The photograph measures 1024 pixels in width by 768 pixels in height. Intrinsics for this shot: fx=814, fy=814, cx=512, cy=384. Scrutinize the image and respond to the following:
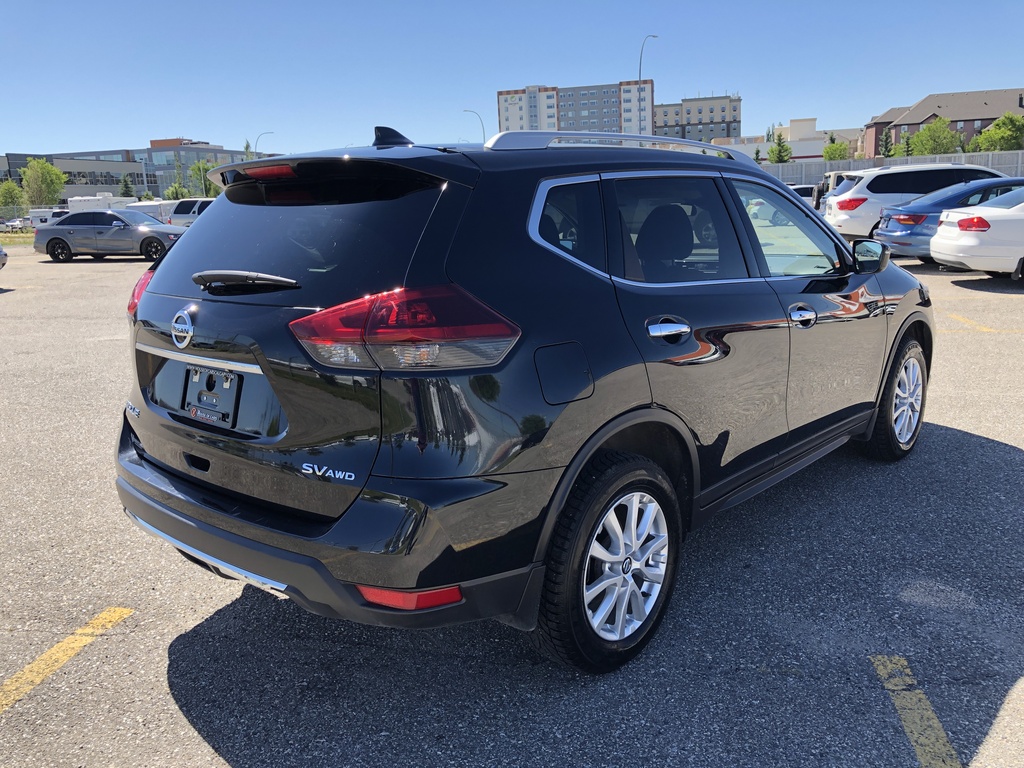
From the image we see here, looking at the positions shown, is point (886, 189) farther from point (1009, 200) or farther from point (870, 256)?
point (870, 256)

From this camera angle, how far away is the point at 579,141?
3096 millimetres

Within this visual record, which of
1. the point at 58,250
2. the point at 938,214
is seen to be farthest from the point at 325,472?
the point at 58,250

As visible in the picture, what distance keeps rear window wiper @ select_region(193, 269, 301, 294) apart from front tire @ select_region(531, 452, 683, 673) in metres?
1.14

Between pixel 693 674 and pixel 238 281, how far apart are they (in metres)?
2.05

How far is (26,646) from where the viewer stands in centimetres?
313

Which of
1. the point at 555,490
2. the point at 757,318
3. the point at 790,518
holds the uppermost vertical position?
the point at 757,318

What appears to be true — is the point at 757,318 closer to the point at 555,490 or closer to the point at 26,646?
the point at 555,490

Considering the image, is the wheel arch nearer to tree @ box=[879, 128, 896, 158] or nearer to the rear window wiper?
the rear window wiper

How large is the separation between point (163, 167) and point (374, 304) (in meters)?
182

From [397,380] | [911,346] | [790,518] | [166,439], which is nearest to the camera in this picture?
[397,380]

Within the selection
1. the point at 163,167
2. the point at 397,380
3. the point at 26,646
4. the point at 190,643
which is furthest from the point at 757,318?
the point at 163,167

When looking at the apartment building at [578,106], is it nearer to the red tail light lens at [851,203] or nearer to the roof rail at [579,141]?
the red tail light lens at [851,203]

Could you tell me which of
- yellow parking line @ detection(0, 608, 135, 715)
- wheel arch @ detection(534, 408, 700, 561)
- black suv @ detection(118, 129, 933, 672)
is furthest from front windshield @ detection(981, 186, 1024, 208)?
yellow parking line @ detection(0, 608, 135, 715)

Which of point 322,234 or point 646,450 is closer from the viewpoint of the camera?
point 322,234
